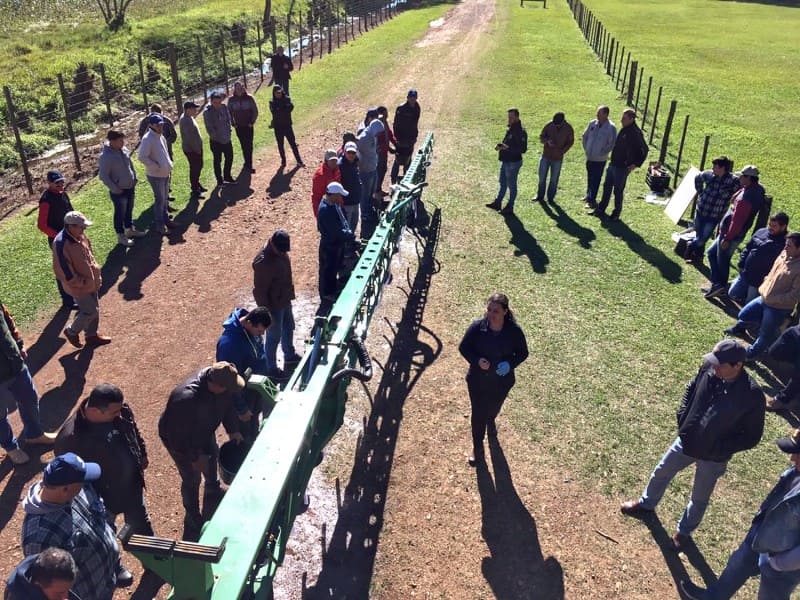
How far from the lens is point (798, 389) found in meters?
6.94

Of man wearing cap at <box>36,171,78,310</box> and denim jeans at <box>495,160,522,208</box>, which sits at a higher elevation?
man wearing cap at <box>36,171,78,310</box>

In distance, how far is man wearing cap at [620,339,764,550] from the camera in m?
4.69

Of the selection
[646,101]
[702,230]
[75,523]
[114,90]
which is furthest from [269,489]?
[114,90]

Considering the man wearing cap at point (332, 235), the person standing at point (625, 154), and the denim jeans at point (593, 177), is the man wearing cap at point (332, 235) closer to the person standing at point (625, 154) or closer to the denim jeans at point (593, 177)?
the person standing at point (625, 154)

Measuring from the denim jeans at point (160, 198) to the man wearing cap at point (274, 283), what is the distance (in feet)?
15.4

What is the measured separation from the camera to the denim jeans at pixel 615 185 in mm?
11812

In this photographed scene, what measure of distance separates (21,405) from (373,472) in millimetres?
3481

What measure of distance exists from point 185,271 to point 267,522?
7.29 metres

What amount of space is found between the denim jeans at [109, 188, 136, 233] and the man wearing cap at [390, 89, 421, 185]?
17.1 ft

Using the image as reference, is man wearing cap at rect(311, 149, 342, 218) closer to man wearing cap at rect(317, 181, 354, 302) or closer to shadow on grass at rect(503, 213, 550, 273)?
man wearing cap at rect(317, 181, 354, 302)

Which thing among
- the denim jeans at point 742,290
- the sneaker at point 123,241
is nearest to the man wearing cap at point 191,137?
the sneaker at point 123,241

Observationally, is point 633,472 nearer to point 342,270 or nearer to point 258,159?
point 342,270

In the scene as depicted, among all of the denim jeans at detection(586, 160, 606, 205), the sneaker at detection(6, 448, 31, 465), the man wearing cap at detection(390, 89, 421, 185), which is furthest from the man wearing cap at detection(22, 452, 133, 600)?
the denim jeans at detection(586, 160, 606, 205)

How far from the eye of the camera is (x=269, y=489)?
11.6ft
